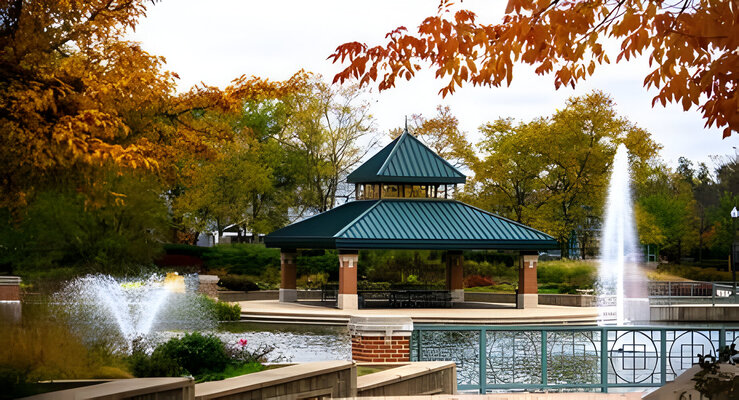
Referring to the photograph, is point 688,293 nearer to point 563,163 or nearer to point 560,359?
point 563,163

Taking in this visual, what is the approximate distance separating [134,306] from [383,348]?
15028mm

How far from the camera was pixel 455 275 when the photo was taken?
138ft

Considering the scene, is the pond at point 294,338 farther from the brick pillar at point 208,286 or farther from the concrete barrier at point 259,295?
the concrete barrier at point 259,295

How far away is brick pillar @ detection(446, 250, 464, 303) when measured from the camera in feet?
136

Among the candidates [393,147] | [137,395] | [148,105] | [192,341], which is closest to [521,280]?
[393,147]

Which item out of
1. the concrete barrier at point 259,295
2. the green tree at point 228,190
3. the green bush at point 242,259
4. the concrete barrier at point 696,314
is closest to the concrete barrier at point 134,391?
the concrete barrier at point 696,314

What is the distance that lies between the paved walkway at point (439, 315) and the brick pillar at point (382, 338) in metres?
16.6

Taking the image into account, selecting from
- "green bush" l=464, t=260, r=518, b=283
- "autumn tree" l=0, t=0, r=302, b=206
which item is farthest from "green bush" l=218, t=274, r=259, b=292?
"autumn tree" l=0, t=0, r=302, b=206

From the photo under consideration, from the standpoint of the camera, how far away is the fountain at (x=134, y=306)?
73.8 feet

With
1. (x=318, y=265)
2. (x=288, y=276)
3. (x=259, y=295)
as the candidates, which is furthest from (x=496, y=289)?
(x=288, y=276)

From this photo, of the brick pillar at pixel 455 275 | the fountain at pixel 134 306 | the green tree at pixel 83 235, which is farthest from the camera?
the brick pillar at pixel 455 275

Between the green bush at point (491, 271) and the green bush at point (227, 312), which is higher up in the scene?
the green bush at point (491, 271)

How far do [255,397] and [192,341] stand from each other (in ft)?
8.79

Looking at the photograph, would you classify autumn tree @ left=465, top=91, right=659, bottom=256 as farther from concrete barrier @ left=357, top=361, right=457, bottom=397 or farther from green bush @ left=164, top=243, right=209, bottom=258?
concrete barrier @ left=357, top=361, right=457, bottom=397
